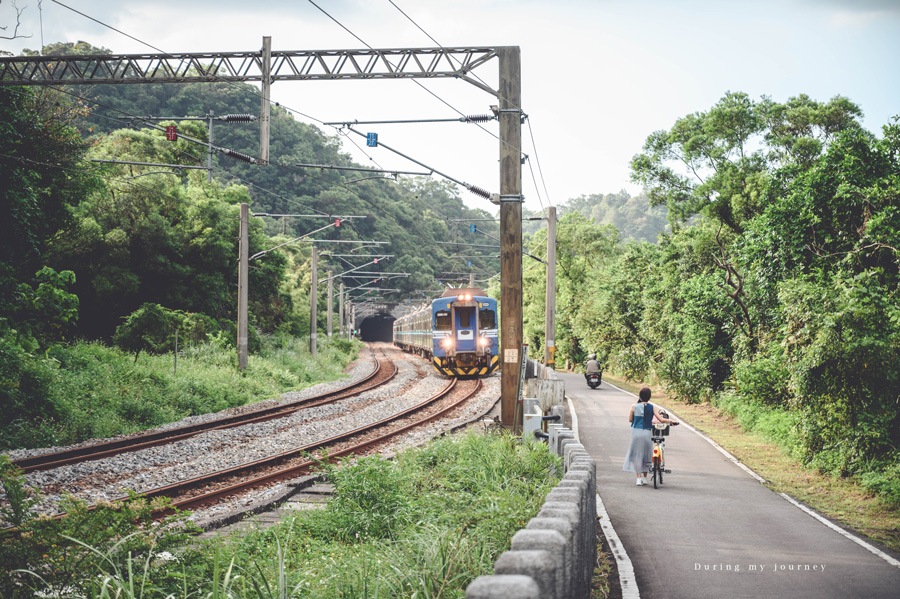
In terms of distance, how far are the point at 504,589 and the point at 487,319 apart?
27235mm

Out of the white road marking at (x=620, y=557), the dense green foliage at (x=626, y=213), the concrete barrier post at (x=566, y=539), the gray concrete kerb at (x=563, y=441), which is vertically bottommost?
the white road marking at (x=620, y=557)

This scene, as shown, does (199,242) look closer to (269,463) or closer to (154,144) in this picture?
(154,144)

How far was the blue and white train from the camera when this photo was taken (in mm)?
29531

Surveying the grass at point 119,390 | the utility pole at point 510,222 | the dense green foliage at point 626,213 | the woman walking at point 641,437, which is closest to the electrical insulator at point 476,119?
the utility pole at point 510,222

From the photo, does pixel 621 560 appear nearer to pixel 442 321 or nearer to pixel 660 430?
pixel 660 430

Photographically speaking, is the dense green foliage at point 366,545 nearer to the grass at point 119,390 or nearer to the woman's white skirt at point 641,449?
the woman's white skirt at point 641,449

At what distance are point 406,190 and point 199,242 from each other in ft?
193

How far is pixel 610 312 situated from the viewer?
36750 mm

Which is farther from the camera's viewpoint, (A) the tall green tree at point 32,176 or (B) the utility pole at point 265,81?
(A) the tall green tree at point 32,176

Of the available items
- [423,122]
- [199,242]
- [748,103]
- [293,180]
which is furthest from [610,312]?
[293,180]

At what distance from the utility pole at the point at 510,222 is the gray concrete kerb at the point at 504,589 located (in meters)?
10.8

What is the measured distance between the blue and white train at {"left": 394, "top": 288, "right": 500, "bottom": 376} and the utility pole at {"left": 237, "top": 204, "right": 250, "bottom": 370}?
829cm

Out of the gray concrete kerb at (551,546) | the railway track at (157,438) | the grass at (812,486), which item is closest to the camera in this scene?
the gray concrete kerb at (551,546)

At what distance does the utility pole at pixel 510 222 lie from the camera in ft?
44.4
